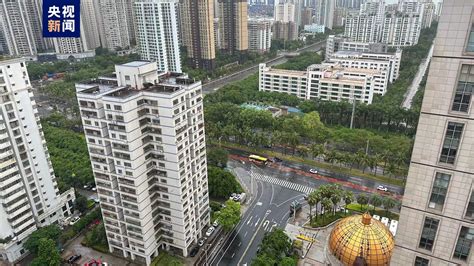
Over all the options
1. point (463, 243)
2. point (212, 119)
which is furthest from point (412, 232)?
point (212, 119)

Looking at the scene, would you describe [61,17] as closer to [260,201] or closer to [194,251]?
[194,251]

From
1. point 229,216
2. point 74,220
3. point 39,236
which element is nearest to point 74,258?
point 39,236

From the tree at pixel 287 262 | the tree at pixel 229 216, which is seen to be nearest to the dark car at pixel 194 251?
the tree at pixel 229 216

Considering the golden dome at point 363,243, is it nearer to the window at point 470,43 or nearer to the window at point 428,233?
the window at point 428,233

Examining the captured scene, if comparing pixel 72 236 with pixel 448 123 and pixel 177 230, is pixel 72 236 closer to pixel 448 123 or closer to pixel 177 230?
pixel 177 230

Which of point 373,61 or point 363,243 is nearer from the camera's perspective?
point 363,243

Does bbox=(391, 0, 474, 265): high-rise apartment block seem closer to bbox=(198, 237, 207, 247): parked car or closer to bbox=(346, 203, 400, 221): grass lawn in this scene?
bbox=(198, 237, 207, 247): parked car
